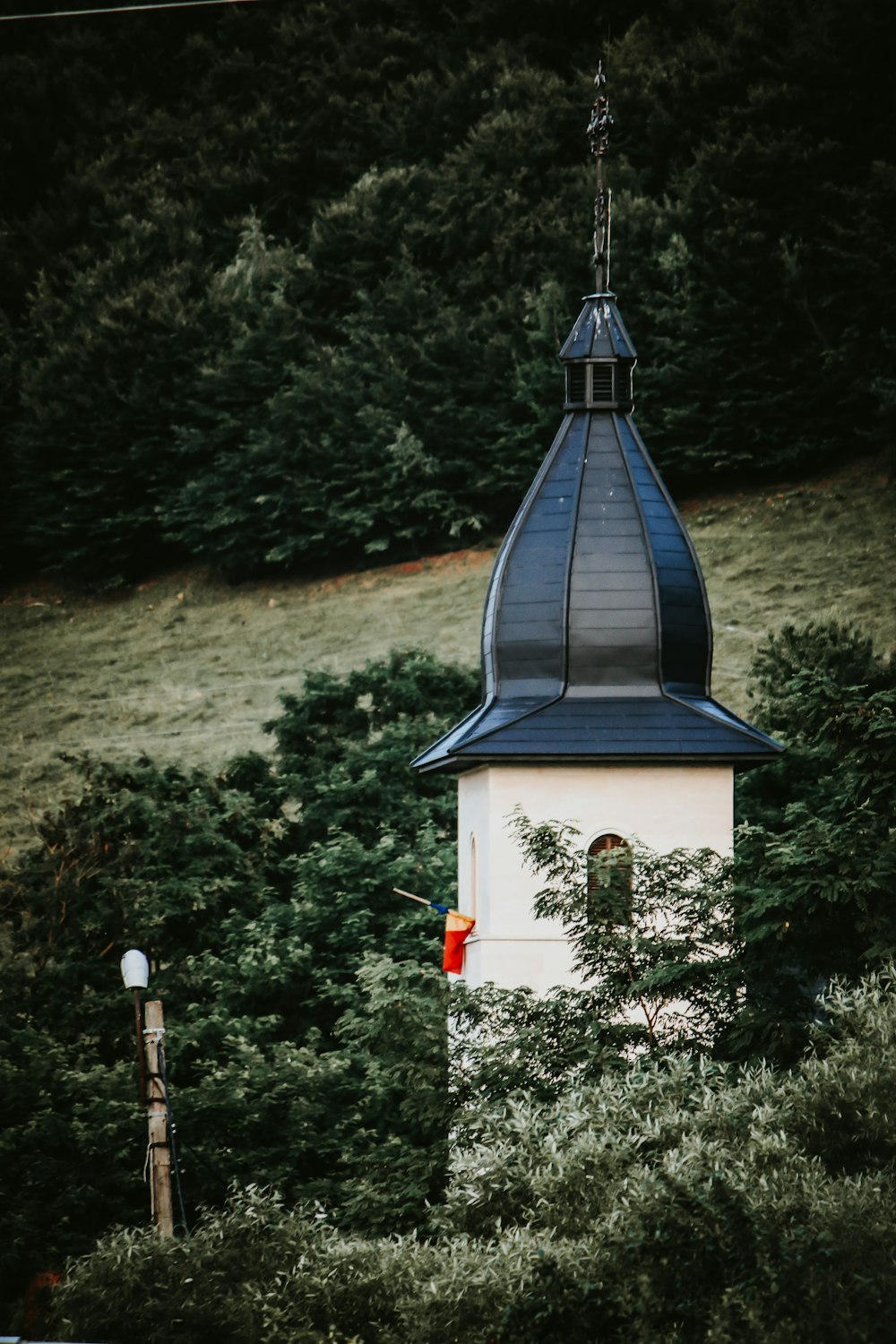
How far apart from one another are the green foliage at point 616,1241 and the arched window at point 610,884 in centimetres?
343

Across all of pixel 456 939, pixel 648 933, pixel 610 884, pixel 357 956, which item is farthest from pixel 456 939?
pixel 357 956

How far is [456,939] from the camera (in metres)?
21.1

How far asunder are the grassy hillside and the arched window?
63.6 ft

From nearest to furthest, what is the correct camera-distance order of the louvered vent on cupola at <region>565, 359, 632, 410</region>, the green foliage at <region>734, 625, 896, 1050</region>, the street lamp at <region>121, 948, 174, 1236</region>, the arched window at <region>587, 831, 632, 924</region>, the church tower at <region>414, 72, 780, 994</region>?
the green foliage at <region>734, 625, 896, 1050</region>, the street lamp at <region>121, 948, 174, 1236</region>, the arched window at <region>587, 831, 632, 924</region>, the church tower at <region>414, 72, 780, 994</region>, the louvered vent on cupola at <region>565, 359, 632, 410</region>

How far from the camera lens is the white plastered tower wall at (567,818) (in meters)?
19.8

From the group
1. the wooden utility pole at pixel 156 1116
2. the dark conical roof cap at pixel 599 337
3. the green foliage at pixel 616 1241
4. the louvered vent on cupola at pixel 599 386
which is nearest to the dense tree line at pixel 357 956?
the green foliage at pixel 616 1241

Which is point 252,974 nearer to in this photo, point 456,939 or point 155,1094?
point 456,939

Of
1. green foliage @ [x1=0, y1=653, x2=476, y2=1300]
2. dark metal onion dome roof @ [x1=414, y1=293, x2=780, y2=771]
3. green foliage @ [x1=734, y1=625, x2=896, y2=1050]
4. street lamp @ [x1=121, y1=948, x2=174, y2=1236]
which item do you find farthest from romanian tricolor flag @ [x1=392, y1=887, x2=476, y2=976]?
street lamp @ [x1=121, y1=948, x2=174, y2=1236]

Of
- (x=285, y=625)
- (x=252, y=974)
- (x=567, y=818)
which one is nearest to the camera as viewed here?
(x=567, y=818)

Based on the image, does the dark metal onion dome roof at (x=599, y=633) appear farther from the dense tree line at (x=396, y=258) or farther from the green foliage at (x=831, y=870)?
the dense tree line at (x=396, y=258)

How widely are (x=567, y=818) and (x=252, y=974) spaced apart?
253 inches

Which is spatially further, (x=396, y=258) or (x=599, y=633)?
(x=396, y=258)

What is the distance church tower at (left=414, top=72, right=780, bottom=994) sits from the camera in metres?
19.8

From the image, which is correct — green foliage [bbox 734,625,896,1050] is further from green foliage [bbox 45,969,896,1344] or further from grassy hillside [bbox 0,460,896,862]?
grassy hillside [bbox 0,460,896,862]
